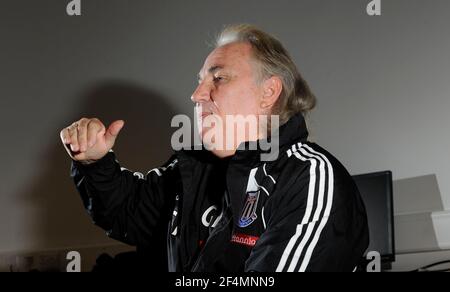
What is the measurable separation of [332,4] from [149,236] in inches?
41.8

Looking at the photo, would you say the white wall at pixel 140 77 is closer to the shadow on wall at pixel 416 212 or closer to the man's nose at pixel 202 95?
the shadow on wall at pixel 416 212

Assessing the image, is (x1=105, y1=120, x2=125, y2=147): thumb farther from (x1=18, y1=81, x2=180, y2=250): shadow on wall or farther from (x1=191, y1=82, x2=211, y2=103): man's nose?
(x1=18, y1=81, x2=180, y2=250): shadow on wall

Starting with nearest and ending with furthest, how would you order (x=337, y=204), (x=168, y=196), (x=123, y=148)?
(x=337, y=204), (x=168, y=196), (x=123, y=148)

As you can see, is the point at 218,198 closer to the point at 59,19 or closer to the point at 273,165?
Result: the point at 273,165

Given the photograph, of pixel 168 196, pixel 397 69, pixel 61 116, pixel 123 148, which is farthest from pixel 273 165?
pixel 61 116

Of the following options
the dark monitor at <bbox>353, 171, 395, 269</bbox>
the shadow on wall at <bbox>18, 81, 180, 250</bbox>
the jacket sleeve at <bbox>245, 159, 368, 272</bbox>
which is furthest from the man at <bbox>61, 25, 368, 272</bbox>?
the shadow on wall at <bbox>18, 81, 180, 250</bbox>

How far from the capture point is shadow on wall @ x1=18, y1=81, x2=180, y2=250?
257cm

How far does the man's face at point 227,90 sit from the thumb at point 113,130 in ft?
0.56

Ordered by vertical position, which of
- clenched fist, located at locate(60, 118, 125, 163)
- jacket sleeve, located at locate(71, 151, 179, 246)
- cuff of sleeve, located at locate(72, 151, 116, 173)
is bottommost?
jacket sleeve, located at locate(71, 151, 179, 246)

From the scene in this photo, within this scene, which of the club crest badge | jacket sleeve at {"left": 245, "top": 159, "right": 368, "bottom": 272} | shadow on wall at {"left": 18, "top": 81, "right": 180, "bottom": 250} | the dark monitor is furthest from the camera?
shadow on wall at {"left": 18, "top": 81, "right": 180, "bottom": 250}

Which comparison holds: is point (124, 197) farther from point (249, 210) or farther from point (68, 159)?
point (68, 159)

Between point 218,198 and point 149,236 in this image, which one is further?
point 149,236

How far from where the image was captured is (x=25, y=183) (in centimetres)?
270

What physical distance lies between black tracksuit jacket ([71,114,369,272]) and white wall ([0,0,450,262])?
714 millimetres
